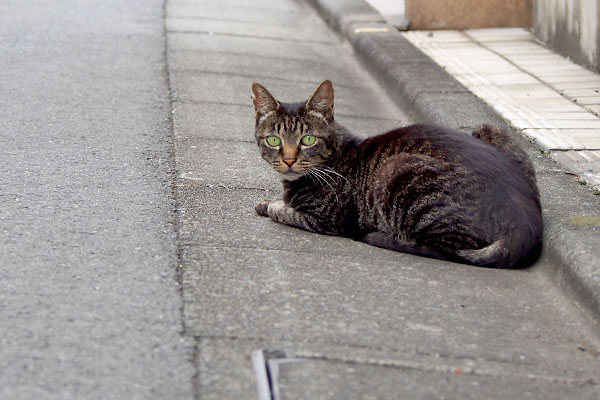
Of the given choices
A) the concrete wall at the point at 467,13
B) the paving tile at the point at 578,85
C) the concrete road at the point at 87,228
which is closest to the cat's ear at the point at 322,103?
the concrete road at the point at 87,228

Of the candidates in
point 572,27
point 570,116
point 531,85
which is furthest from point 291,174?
point 572,27

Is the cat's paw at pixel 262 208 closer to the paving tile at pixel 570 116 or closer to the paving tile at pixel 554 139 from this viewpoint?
the paving tile at pixel 554 139

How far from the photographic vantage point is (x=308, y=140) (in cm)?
439

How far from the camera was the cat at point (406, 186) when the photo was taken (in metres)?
3.76

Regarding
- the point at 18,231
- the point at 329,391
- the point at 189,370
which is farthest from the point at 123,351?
the point at 18,231

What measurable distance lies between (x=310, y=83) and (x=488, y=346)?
4378mm

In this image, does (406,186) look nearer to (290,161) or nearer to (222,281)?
(290,161)

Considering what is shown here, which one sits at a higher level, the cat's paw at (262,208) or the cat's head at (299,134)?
the cat's head at (299,134)

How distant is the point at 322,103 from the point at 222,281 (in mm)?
1398

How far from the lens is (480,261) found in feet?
12.3

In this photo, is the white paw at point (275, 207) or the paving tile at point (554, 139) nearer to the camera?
the white paw at point (275, 207)

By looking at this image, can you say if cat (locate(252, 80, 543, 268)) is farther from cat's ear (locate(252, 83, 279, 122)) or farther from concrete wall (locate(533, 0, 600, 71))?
concrete wall (locate(533, 0, 600, 71))

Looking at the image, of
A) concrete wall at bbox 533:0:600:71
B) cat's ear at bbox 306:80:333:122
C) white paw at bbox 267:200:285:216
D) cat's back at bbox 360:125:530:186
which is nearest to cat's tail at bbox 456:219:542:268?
cat's back at bbox 360:125:530:186

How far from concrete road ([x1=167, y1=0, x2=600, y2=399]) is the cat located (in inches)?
4.1
